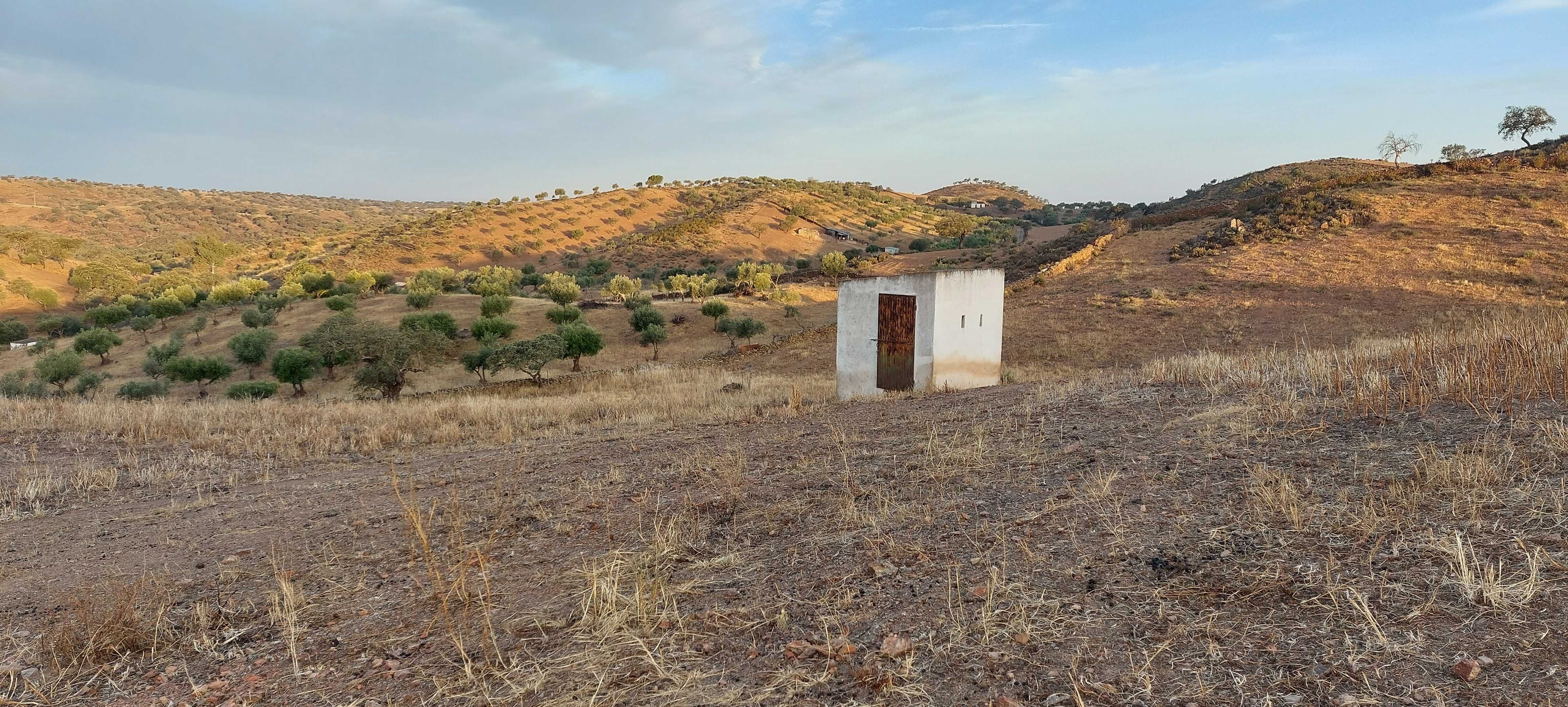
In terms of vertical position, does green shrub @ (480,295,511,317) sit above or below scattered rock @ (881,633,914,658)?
above

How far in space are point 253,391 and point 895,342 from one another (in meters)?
22.4

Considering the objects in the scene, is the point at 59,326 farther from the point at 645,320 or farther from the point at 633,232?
the point at 633,232

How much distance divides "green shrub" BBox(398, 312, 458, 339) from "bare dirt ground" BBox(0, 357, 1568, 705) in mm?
23297

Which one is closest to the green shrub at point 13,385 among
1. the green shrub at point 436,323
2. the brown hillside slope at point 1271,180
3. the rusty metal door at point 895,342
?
the green shrub at point 436,323

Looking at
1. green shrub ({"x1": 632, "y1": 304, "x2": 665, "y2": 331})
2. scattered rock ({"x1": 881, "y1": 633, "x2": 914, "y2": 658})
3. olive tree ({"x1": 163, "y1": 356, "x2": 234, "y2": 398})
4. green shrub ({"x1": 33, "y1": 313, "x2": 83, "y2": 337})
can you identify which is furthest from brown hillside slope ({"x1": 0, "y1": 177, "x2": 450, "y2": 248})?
scattered rock ({"x1": 881, "y1": 633, "x2": 914, "y2": 658})

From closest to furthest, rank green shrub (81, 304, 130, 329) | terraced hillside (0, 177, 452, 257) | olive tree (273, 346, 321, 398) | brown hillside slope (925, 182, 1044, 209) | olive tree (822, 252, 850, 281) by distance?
olive tree (273, 346, 321, 398) < green shrub (81, 304, 130, 329) < olive tree (822, 252, 850, 281) < terraced hillside (0, 177, 452, 257) < brown hillside slope (925, 182, 1044, 209)

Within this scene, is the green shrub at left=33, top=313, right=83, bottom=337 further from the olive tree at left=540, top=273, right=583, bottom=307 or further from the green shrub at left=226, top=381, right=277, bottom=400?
the olive tree at left=540, top=273, right=583, bottom=307

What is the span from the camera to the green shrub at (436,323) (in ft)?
94.4

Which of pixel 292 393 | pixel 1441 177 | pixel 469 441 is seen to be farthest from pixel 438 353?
pixel 1441 177

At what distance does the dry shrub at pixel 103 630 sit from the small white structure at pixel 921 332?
1028 centimetres

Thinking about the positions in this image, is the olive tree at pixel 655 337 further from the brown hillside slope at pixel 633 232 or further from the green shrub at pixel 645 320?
the brown hillside slope at pixel 633 232

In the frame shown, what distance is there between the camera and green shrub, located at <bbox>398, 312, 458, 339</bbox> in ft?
94.4

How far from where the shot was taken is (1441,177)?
109 ft

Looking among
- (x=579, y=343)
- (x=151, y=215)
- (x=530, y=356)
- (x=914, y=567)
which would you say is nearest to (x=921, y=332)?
(x=914, y=567)
